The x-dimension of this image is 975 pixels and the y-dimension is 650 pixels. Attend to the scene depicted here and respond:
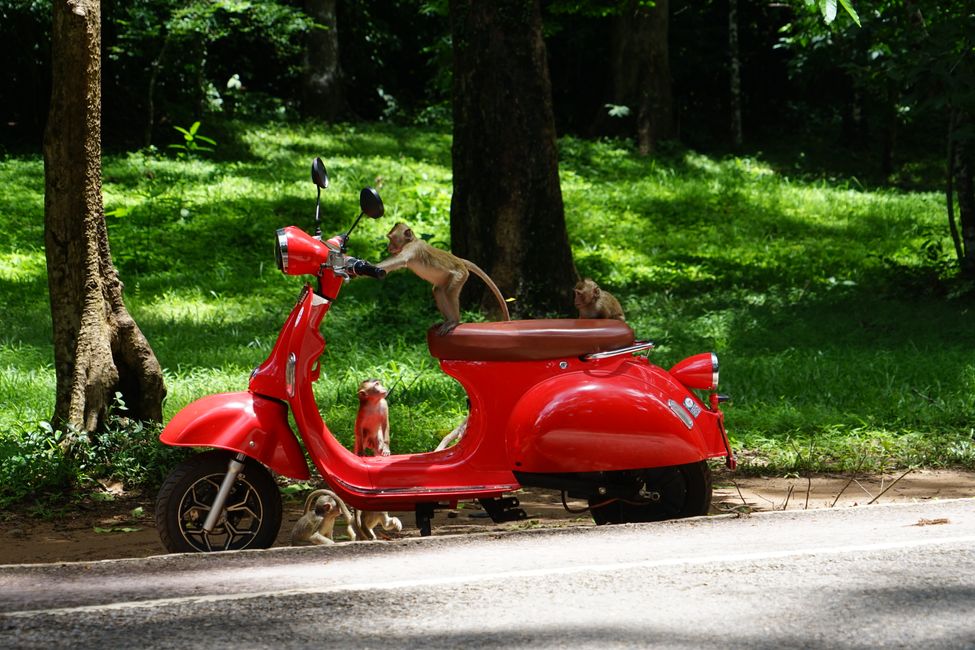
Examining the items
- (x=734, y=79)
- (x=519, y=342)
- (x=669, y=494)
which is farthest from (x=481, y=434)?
(x=734, y=79)

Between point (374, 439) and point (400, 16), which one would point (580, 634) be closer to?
point (374, 439)

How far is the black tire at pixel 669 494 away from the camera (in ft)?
17.6

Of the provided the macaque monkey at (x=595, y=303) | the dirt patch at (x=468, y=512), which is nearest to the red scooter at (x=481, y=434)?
the macaque monkey at (x=595, y=303)

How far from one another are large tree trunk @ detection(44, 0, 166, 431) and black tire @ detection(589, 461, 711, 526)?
321 cm

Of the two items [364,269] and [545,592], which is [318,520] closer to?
[364,269]

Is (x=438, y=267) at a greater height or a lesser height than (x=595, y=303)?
greater

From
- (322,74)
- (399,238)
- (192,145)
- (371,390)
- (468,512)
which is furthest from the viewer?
(322,74)

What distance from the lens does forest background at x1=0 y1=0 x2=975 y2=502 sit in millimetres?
8672

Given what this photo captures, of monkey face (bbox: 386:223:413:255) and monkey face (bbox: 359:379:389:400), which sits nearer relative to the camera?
monkey face (bbox: 386:223:413:255)

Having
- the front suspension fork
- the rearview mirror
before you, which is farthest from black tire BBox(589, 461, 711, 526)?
the rearview mirror

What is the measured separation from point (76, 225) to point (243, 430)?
2.64 metres

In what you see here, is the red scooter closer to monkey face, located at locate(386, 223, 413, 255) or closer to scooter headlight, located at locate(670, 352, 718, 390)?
scooter headlight, located at locate(670, 352, 718, 390)

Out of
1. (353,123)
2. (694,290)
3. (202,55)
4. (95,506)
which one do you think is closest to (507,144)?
(694,290)

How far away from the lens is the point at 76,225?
7.11 m
